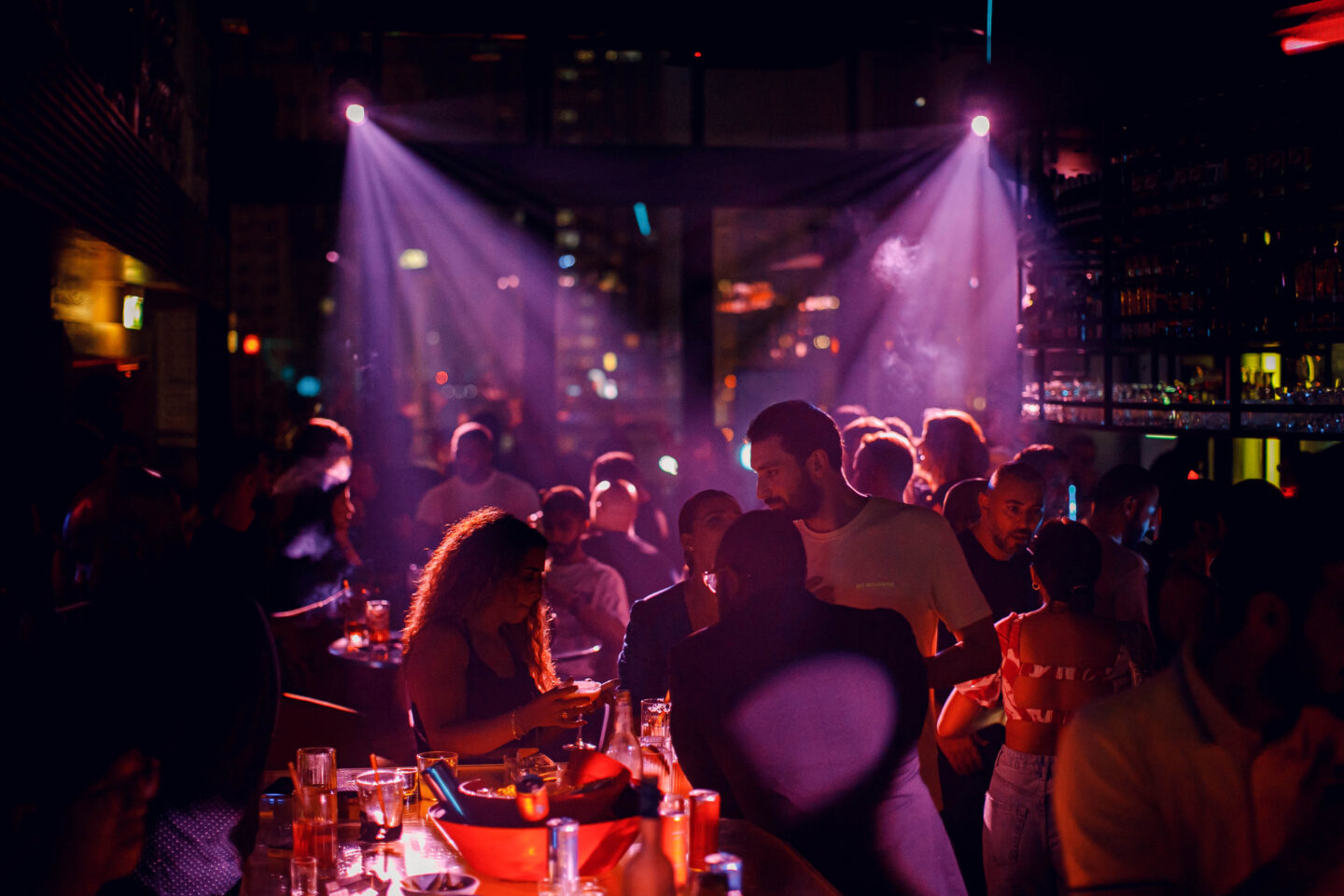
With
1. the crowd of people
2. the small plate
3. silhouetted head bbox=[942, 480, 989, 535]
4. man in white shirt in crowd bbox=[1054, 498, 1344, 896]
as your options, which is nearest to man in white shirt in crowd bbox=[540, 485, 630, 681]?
the crowd of people

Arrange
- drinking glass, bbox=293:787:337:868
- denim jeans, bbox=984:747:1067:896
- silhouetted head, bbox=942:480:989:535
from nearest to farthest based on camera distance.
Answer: drinking glass, bbox=293:787:337:868, denim jeans, bbox=984:747:1067:896, silhouetted head, bbox=942:480:989:535

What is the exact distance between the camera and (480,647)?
3312 millimetres

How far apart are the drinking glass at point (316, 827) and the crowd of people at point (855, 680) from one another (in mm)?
117

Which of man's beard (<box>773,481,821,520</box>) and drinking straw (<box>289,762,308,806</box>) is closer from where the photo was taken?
drinking straw (<box>289,762,308,806</box>)

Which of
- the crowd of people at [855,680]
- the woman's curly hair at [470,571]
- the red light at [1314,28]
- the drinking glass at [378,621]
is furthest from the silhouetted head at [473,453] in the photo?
the red light at [1314,28]

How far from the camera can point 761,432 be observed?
3.36 metres

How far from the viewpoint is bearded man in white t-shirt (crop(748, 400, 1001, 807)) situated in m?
3.35

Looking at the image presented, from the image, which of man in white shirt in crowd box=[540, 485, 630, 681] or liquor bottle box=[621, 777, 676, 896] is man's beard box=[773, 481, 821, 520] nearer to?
liquor bottle box=[621, 777, 676, 896]

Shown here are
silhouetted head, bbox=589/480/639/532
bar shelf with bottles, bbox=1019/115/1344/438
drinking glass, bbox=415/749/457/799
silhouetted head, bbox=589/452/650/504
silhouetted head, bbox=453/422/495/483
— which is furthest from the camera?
silhouetted head, bbox=453/422/495/483

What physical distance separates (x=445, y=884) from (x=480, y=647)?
1126mm

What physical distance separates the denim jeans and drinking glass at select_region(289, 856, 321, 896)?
183 cm

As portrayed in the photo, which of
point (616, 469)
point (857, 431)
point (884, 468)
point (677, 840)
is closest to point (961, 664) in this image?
point (677, 840)

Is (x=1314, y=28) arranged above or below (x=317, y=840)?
above

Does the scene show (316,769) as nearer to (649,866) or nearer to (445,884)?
(445,884)
